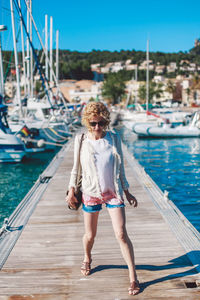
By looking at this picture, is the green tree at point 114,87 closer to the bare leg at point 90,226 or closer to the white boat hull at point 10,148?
the white boat hull at point 10,148

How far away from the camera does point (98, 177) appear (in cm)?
335

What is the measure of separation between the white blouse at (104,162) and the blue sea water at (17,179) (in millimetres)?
6625

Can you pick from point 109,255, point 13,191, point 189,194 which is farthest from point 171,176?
point 109,255

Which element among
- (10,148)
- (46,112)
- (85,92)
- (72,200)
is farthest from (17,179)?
(85,92)

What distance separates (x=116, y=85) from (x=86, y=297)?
74.8 m

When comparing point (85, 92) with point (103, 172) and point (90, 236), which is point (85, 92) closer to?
point (90, 236)

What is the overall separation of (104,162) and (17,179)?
11.9 meters

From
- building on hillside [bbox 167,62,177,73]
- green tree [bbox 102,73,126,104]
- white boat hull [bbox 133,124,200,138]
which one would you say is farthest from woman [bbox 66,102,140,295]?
building on hillside [bbox 167,62,177,73]

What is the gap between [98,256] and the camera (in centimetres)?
438

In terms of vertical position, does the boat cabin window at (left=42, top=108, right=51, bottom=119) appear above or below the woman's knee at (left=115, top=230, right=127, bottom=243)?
below

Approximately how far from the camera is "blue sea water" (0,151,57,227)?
11148 millimetres

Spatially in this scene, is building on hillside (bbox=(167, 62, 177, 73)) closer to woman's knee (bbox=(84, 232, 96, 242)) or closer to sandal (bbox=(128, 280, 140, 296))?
woman's knee (bbox=(84, 232, 96, 242))

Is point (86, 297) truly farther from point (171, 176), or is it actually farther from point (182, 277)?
point (171, 176)

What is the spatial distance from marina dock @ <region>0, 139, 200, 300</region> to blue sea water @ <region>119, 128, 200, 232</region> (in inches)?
126
